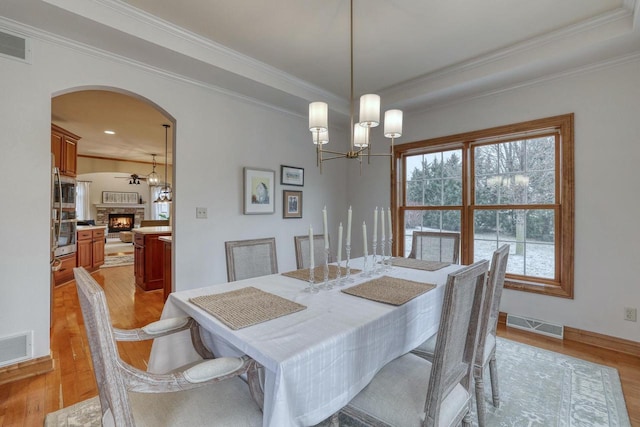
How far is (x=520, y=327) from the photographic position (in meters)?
3.03

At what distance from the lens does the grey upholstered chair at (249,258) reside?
7.07ft

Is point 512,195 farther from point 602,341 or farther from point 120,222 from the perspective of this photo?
point 120,222

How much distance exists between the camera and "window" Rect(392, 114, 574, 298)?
113 inches

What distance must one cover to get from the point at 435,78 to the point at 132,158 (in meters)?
8.83

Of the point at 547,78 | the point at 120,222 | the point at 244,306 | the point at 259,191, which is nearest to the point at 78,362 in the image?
the point at 244,306

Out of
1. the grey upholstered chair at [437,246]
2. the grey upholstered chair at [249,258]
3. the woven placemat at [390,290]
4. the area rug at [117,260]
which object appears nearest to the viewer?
the woven placemat at [390,290]

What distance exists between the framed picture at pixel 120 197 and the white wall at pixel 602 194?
11940mm

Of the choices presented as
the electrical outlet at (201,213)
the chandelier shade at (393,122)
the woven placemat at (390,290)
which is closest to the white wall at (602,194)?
the chandelier shade at (393,122)

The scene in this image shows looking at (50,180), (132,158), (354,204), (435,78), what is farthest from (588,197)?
(132,158)

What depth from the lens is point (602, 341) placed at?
2.63 meters

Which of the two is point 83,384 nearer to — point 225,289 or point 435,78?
point 225,289

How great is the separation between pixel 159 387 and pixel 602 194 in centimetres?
358

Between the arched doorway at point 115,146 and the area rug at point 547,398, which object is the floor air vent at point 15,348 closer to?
the area rug at point 547,398

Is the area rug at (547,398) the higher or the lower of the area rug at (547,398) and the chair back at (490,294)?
the lower
